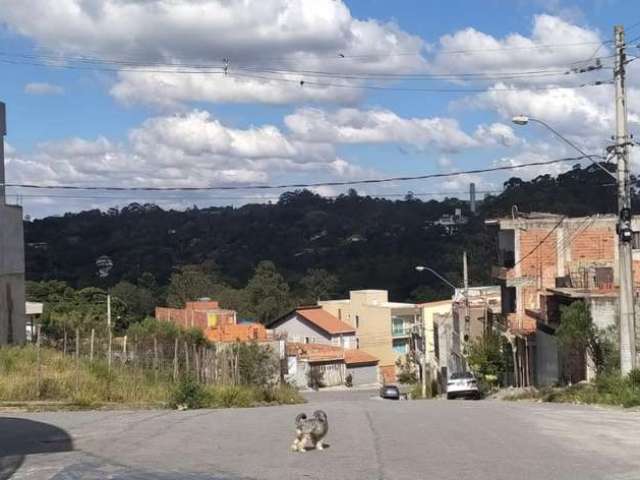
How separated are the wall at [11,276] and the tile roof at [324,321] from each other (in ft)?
178

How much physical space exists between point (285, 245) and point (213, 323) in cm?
5897

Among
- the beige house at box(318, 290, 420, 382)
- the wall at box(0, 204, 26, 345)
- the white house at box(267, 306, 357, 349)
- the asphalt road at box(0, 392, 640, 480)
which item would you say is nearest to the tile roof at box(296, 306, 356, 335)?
the white house at box(267, 306, 357, 349)

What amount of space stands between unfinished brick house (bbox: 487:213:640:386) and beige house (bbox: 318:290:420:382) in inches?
1673

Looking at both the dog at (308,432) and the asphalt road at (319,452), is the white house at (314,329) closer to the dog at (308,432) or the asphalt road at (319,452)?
the asphalt road at (319,452)

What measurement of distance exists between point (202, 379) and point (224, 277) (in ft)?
284

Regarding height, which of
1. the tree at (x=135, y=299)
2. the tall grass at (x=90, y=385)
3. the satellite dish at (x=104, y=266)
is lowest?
the tall grass at (x=90, y=385)

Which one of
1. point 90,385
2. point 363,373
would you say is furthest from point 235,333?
point 90,385

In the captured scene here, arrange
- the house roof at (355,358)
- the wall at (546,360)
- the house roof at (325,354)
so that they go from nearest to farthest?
1. the wall at (546,360)
2. the house roof at (325,354)
3. the house roof at (355,358)

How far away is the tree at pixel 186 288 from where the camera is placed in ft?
317

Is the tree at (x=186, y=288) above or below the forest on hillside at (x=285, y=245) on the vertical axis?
below

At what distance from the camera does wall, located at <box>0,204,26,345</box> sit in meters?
30.7

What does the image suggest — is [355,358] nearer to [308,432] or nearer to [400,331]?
[400,331]

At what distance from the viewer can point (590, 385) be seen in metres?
26.4

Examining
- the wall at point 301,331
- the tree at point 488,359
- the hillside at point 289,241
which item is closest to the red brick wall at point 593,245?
the tree at point 488,359
